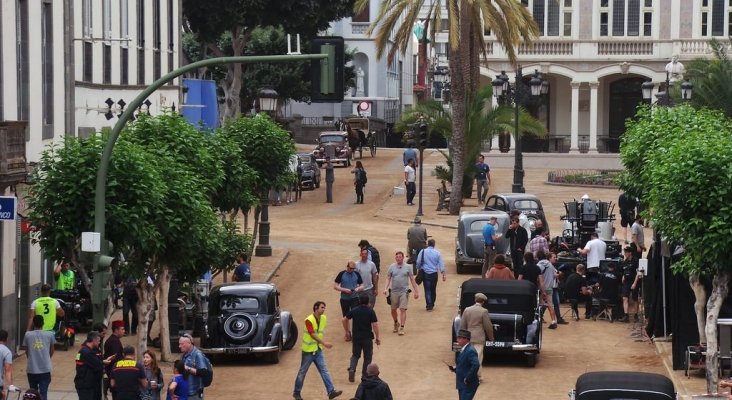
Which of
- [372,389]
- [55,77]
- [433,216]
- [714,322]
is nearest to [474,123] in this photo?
[433,216]

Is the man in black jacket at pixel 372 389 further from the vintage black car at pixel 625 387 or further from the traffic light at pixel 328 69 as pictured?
the traffic light at pixel 328 69

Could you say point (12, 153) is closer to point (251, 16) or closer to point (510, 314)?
point (510, 314)

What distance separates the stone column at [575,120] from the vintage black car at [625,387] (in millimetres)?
53241

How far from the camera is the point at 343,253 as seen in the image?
4094 centimetres

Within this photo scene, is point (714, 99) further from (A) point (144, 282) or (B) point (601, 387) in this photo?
(B) point (601, 387)

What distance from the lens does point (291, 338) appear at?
90.5ft

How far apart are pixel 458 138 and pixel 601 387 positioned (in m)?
33.1

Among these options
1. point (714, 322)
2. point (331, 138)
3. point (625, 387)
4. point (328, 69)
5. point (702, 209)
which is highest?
point (328, 69)

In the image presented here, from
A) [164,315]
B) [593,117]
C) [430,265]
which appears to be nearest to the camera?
[164,315]

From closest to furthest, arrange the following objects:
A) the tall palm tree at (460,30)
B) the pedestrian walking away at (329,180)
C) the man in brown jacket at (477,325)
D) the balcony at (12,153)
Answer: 1. the man in brown jacket at (477,325)
2. the balcony at (12,153)
3. the tall palm tree at (460,30)
4. the pedestrian walking away at (329,180)

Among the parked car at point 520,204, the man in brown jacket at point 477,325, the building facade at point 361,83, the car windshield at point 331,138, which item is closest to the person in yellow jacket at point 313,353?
the man in brown jacket at point 477,325

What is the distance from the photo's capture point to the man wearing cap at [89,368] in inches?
804

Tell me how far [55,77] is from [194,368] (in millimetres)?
13434

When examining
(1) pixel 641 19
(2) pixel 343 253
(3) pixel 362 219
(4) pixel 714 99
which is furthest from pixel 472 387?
(1) pixel 641 19
